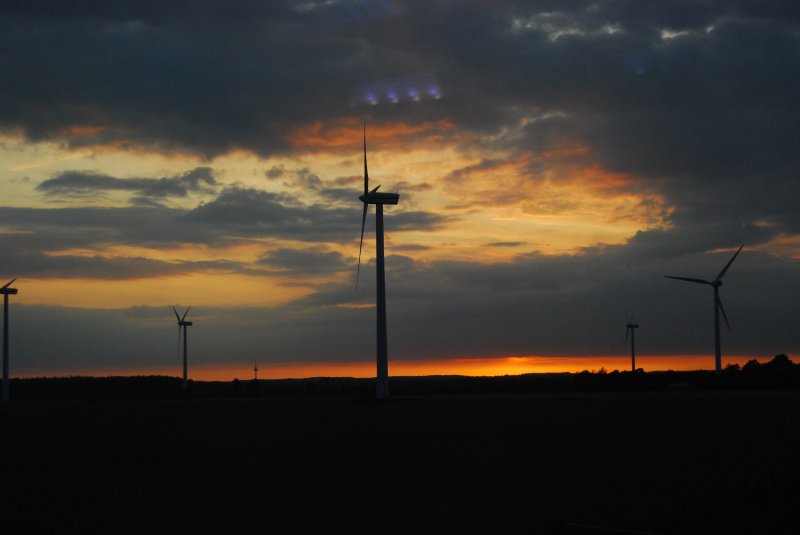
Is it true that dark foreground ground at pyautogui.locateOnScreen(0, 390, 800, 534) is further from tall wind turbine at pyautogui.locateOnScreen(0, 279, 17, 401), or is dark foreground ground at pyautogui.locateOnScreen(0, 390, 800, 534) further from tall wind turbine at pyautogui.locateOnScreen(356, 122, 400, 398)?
tall wind turbine at pyautogui.locateOnScreen(0, 279, 17, 401)

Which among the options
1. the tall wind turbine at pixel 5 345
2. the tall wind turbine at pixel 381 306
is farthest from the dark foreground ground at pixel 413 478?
the tall wind turbine at pixel 5 345

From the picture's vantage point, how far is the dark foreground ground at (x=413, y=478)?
18734mm

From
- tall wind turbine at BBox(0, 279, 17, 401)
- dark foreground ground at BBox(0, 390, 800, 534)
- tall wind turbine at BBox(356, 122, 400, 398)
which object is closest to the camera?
dark foreground ground at BBox(0, 390, 800, 534)

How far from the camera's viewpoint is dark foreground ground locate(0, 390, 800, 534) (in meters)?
18.7

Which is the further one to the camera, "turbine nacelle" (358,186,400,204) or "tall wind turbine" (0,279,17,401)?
"tall wind turbine" (0,279,17,401)

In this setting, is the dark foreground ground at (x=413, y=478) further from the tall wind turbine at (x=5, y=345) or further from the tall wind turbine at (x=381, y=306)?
the tall wind turbine at (x=5, y=345)

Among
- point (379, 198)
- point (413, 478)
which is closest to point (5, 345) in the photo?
point (379, 198)

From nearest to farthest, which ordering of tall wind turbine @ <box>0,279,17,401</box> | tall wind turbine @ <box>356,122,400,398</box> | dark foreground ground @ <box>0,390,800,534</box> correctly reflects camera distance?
dark foreground ground @ <box>0,390,800,534</box>, tall wind turbine @ <box>356,122,400,398</box>, tall wind turbine @ <box>0,279,17,401</box>

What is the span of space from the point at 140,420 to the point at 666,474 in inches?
1592

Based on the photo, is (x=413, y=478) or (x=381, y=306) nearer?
(x=413, y=478)

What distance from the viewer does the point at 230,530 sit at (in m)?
18.1

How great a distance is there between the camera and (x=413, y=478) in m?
25.2

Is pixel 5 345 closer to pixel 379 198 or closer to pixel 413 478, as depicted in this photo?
pixel 379 198

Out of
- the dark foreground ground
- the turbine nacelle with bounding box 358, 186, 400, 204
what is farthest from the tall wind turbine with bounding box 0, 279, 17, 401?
the dark foreground ground
